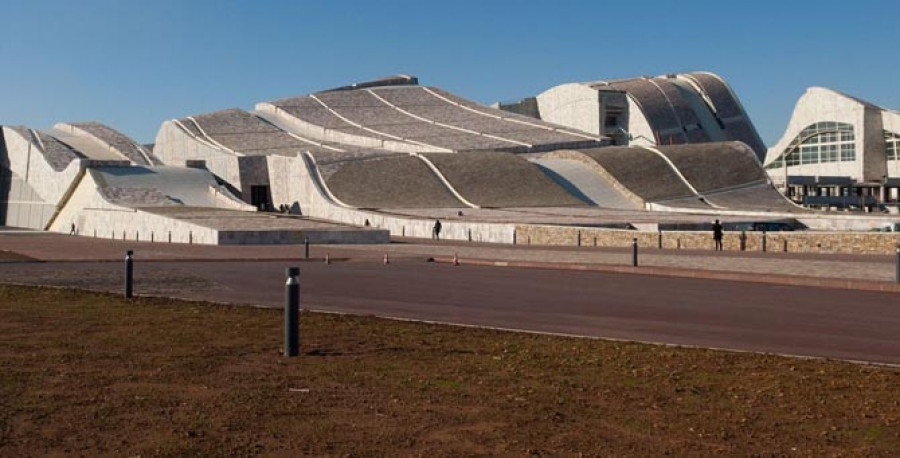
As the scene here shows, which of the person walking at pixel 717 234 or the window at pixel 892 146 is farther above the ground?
the window at pixel 892 146

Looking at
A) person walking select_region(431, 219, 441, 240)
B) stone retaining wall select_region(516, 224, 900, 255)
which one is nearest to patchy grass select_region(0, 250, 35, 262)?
person walking select_region(431, 219, 441, 240)

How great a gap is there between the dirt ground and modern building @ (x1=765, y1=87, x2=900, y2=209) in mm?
66679

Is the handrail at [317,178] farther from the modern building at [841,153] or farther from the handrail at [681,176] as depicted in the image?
the modern building at [841,153]

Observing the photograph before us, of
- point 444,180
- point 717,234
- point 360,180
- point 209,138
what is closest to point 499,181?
point 444,180

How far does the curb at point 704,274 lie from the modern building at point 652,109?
6101 centimetres

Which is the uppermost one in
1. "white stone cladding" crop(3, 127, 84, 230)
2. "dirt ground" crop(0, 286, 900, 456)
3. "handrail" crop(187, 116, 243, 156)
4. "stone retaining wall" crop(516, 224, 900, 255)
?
"handrail" crop(187, 116, 243, 156)

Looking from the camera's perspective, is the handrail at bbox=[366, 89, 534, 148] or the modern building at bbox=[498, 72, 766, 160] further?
the modern building at bbox=[498, 72, 766, 160]

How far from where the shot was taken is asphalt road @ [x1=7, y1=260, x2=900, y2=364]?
34.6ft

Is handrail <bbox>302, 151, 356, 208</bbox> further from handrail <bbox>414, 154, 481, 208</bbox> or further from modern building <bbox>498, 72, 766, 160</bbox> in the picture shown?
modern building <bbox>498, 72, 766, 160</bbox>

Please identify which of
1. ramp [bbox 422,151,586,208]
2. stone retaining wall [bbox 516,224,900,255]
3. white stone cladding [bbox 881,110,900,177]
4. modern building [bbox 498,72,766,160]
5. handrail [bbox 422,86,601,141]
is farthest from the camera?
modern building [bbox 498,72,766,160]

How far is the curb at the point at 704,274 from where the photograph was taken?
16.8m

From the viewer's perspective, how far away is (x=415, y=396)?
6.93 meters

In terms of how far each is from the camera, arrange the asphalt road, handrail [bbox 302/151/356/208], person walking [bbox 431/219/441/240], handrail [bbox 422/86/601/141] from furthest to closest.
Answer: handrail [bbox 422/86/601/141] < handrail [bbox 302/151/356/208] < person walking [bbox 431/219/441/240] < the asphalt road

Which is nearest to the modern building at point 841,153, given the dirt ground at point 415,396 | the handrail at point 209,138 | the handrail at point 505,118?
the handrail at point 505,118
